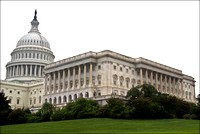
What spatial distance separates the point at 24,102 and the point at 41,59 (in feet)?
90.0

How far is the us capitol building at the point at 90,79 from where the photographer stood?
93.4 metres

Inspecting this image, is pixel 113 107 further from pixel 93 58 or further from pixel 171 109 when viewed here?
pixel 93 58

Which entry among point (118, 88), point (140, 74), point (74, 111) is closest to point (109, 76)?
point (118, 88)

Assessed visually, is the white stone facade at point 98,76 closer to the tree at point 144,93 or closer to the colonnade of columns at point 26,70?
the tree at point 144,93

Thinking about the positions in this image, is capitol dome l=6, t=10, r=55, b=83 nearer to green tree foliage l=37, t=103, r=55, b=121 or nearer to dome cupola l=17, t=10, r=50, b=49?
dome cupola l=17, t=10, r=50, b=49

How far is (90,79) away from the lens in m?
94.4

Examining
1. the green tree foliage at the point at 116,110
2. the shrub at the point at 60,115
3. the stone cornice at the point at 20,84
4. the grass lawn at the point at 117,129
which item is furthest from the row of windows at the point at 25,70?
the grass lawn at the point at 117,129

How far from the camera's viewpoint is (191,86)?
140 m

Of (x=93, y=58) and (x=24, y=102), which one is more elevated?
(x=93, y=58)

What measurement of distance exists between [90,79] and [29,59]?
6745cm

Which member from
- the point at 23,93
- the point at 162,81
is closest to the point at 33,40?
the point at 23,93

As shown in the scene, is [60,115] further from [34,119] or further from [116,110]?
[116,110]

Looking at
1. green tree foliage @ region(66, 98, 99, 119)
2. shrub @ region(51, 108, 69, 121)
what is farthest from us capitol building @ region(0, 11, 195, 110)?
shrub @ region(51, 108, 69, 121)

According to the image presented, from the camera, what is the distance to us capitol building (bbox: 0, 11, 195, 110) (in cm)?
9344
